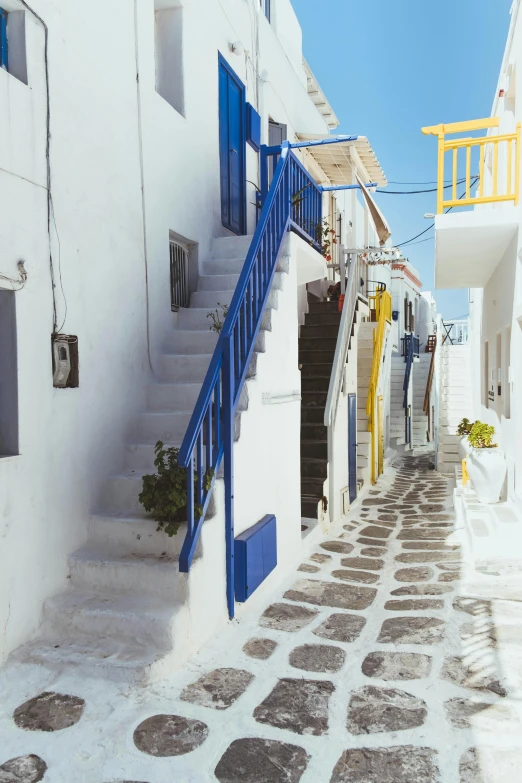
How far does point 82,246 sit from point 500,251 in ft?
20.0

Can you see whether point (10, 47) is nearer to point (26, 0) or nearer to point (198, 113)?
point (26, 0)

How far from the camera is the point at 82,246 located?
4344mm

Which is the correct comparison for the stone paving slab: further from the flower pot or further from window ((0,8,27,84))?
window ((0,8,27,84))

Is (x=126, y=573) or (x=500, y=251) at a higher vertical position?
(x=500, y=251)

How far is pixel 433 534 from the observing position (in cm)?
721

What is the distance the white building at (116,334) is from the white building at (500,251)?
78.5 inches

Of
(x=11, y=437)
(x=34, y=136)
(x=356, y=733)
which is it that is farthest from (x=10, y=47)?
(x=356, y=733)

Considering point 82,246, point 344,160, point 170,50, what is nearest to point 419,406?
point 344,160

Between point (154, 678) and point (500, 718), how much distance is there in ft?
6.24

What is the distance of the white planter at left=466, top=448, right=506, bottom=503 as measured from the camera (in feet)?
24.2

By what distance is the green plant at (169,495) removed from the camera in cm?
389

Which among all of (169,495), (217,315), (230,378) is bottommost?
(169,495)

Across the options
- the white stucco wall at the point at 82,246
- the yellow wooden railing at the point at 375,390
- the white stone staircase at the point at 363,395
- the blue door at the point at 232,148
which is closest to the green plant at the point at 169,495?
the white stucco wall at the point at 82,246

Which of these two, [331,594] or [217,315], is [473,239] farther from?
[331,594]
